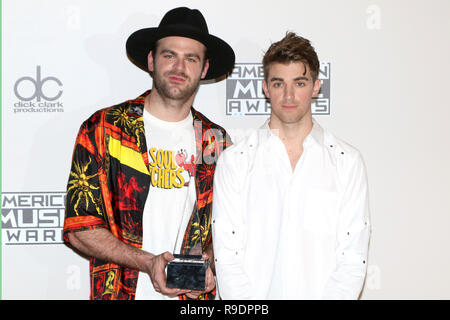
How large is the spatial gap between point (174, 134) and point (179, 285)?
89cm

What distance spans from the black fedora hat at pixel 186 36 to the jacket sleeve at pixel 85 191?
26.1 inches

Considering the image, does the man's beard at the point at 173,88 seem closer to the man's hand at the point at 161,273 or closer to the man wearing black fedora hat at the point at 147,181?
the man wearing black fedora hat at the point at 147,181

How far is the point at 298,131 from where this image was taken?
231 centimetres

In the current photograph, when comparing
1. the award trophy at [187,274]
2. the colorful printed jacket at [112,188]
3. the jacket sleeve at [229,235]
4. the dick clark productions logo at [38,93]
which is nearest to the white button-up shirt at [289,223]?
the jacket sleeve at [229,235]

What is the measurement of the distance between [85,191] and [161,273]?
620mm

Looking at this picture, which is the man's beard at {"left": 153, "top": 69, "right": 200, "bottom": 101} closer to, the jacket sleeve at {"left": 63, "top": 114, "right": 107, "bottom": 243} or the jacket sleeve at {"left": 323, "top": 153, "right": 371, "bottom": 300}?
the jacket sleeve at {"left": 63, "top": 114, "right": 107, "bottom": 243}

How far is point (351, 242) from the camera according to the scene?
6.97 ft

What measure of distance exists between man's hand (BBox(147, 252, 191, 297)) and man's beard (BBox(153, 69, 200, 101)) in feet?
2.88

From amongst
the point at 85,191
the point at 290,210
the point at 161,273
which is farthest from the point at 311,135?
the point at 85,191

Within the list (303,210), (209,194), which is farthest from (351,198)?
(209,194)

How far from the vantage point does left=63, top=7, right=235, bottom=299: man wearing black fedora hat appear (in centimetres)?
236

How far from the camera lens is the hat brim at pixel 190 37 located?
96.8 inches

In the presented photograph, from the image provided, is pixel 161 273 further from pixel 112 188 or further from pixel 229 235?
pixel 112 188

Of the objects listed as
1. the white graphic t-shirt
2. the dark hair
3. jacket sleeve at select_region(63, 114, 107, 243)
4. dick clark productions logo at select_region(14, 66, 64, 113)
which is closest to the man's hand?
the white graphic t-shirt
